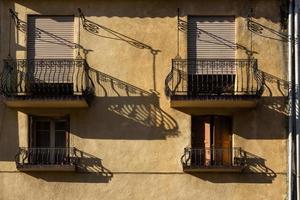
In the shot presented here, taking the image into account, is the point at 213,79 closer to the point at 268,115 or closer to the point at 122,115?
the point at 268,115

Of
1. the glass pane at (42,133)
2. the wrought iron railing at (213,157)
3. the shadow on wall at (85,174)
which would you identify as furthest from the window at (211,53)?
the glass pane at (42,133)

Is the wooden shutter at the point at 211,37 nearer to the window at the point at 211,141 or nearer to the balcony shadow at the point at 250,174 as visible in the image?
the window at the point at 211,141

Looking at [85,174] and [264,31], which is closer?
[85,174]

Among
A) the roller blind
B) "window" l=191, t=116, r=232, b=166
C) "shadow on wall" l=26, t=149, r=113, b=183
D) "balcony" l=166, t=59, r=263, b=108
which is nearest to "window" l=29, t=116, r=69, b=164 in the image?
"shadow on wall" l=26, t=149, r=113, b=183

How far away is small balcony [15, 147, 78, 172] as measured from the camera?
59.2ft

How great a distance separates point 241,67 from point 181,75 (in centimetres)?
143

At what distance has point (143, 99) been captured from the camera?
18.4 metres

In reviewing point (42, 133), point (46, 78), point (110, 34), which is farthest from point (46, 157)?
point (110, 34)

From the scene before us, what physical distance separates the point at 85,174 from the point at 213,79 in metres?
3.71

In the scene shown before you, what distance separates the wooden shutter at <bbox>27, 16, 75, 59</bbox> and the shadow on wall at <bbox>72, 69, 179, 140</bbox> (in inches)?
39.0

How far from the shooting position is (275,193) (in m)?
18.1

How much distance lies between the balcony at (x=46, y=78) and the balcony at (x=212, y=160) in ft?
8.86

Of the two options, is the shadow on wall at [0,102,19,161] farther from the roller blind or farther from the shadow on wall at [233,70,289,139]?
the shadow on wall at [233,70,289,139]

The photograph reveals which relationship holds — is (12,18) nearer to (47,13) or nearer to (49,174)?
(47,13)
